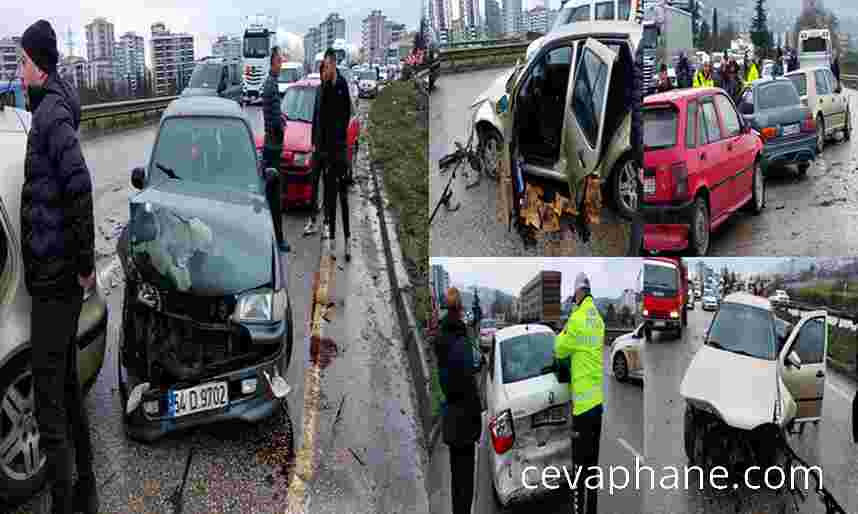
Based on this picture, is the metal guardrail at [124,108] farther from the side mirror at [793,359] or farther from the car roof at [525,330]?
the side mirror at [793,359]

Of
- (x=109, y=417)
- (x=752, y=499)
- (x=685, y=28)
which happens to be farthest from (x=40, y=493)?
(x=685, y=28)

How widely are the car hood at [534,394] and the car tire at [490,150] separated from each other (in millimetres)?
839

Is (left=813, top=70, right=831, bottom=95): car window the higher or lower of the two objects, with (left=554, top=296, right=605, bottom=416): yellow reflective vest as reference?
higher

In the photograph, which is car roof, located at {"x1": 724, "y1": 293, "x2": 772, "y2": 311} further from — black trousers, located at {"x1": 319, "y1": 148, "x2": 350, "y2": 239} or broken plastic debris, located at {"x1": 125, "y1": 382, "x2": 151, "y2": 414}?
black trousers, located at {"x1": 319, "y1": 148, "x2": 350, "y2": 239}

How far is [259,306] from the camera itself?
16.2 ft

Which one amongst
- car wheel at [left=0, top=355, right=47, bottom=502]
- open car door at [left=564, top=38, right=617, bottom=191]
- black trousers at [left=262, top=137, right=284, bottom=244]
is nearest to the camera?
open car door at [left=564, top=38, right=617, bottom=191]

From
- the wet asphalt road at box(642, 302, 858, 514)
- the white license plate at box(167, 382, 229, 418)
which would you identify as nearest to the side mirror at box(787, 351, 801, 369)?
the wet asphalt road at box(642, 302, 858, 514)

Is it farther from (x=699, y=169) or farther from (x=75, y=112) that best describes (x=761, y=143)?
(x=75, y=112)

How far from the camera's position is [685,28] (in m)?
3.63

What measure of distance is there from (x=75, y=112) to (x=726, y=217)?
9.42 ft

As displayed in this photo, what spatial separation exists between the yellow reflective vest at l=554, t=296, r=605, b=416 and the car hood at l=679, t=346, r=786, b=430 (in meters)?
0.47

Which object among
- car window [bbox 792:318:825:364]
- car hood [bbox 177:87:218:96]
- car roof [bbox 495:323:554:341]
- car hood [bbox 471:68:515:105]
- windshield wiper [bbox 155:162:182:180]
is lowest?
car window [bbox 792:318:825:364]

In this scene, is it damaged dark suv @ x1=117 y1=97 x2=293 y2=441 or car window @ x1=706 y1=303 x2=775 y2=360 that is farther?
damaged dark suv @ x1=117 y1=97 x2=293 y2=441

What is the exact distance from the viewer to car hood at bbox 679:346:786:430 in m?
3.91
